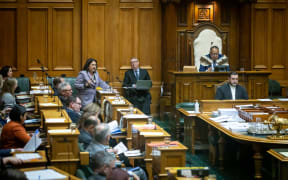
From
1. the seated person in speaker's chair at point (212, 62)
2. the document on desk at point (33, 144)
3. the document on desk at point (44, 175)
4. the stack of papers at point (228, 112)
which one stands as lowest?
the document on desk at point (44, 175)

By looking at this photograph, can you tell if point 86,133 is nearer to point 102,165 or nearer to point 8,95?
point 102,165

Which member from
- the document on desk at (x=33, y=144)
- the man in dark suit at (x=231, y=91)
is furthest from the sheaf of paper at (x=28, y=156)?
the man in dark suit at (x=231, y=91)

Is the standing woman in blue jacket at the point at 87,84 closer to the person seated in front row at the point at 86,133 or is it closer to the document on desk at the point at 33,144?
the person seated in front row at the point at 86,133

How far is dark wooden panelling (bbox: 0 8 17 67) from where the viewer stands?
11.4 metres

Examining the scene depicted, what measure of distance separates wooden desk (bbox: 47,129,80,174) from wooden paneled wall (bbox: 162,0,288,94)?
6.37m

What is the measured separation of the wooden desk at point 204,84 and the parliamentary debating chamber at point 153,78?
0.8 inches

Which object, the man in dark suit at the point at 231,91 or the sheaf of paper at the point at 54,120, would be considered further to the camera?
the man in dark suit at the point at 231,91

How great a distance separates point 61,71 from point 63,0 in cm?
157

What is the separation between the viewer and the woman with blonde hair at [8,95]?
7.50 metres

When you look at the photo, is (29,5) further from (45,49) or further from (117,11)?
(117,11)

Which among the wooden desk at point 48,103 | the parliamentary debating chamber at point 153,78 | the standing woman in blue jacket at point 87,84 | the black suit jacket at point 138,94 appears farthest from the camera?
the black suit jacket at point 138,94

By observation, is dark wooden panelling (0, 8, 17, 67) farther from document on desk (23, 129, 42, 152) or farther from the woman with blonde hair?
document on desk (23, 129, 42, 152)

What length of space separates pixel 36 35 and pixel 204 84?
4.01m

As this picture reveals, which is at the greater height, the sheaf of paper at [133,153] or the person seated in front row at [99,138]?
the person seated in front row at [99,138]
